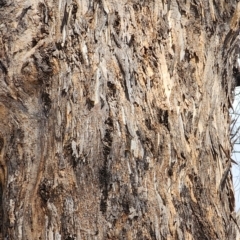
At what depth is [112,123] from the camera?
1399 mm

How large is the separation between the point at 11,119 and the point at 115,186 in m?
0.36

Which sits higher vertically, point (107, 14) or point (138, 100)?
point (107, 14)

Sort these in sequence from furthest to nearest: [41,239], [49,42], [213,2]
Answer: [213,2]
[49,42]
[41,239]

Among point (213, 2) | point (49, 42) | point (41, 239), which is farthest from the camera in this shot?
point (213, 2)

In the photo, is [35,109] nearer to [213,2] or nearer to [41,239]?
[41,239]

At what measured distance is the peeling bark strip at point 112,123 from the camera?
4.26 ft

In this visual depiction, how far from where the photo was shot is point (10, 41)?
1.53m

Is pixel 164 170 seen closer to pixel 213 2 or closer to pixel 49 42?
pixel 49 42

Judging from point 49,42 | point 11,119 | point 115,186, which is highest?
point 49,42

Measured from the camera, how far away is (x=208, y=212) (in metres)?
1.40

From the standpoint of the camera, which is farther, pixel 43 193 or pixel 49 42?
pixel 49 42

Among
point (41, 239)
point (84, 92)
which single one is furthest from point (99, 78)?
point (41, 239)

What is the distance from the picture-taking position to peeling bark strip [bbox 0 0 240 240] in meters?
1.30

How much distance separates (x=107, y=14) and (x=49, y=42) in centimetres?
20
